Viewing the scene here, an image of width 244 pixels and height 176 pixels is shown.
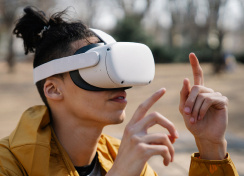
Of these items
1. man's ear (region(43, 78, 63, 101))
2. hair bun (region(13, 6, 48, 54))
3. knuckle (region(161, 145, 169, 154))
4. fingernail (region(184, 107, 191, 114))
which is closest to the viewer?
knuckle (region(161, 145, 169, 154))

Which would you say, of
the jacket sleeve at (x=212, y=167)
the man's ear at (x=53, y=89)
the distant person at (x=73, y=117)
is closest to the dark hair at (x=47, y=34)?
the distant person at (x=73, y=117)

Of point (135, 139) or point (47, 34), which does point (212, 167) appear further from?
point (47, 34)

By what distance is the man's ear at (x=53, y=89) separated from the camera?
7.38 feet

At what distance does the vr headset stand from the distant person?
1 cm

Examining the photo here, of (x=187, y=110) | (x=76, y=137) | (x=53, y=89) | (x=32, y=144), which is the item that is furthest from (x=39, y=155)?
(x=187, y=110)

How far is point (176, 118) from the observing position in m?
9.48

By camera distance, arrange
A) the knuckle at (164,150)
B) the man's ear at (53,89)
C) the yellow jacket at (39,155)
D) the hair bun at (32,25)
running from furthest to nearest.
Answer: the hair bun at (32,25), the man's ear at (53,89), the yellow jacket at (39,155), the knuckle at (164,150)

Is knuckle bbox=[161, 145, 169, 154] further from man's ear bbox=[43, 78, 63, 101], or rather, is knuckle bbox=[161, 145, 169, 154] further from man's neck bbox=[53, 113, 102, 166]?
man's ear bbox=[43, 78, 63, 101]

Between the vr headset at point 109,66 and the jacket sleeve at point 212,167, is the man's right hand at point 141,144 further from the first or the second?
the jacket sleeve at point 212,167

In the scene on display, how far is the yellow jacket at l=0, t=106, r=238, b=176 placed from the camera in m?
1.90

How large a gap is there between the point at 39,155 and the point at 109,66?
67cm

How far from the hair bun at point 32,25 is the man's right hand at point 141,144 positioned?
4.05 feet

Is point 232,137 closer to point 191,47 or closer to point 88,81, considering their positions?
point 88,81

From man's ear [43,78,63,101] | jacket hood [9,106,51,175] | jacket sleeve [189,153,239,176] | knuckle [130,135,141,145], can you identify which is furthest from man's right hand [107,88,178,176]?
man's ear [43,78,63,101]
